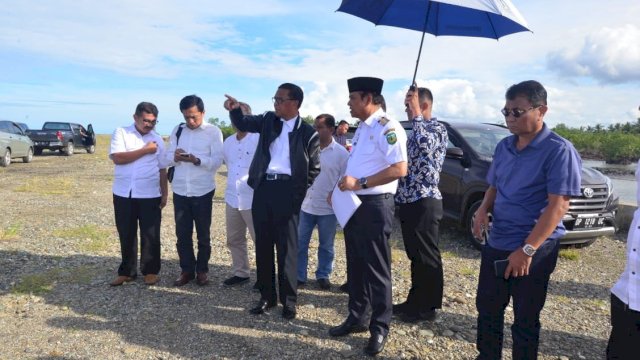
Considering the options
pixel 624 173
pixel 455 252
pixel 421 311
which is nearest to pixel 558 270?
pixel 455 252

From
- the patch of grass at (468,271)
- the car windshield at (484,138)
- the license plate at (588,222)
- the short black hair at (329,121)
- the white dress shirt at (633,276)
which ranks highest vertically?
the short black hair at (329,121)

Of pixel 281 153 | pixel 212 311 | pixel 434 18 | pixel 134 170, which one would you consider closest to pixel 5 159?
pixel 134 170

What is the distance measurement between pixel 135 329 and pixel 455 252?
4144 mm

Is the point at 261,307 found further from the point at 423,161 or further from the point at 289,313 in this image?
the point at 423,161

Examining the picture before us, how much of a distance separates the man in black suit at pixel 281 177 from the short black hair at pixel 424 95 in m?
0.92

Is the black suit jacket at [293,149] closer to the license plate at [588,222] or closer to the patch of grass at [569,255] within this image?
the license plate at [588,222]

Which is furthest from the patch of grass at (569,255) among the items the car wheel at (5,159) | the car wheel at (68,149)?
the car wheel at (68,149)

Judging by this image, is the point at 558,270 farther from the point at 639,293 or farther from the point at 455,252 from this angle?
the point at 639,293

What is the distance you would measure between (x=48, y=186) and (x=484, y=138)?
10.1 metres

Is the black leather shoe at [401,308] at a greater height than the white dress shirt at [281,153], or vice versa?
the white dress shirt at [281,153]

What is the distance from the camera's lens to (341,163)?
4.53 meters

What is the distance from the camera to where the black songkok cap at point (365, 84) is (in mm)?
3299

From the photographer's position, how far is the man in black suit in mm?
3822

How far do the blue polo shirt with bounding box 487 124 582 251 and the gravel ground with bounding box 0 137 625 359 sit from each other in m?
1.22
